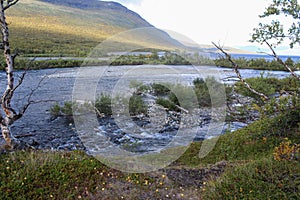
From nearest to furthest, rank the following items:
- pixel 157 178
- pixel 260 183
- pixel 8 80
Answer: pixel 260 183 < pixel 157 178 < pixel 8 80

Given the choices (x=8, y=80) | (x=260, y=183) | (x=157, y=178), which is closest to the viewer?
(x=260, y=183)

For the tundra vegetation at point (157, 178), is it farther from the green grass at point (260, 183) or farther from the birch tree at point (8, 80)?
the birch tree at point (8, 80)

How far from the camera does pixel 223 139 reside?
29.5 ft

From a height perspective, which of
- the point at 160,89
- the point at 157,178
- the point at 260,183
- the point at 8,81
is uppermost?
the point at 8,81

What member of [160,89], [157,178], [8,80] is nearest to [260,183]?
[157,178]

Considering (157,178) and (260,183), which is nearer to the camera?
(260,183)

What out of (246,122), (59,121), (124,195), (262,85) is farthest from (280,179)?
(262,85)

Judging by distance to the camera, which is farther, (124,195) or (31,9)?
(31,9)

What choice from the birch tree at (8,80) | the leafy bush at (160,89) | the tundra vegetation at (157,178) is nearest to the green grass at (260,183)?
the tundra vegetation at (157,178)

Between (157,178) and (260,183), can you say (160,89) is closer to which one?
(157,178)

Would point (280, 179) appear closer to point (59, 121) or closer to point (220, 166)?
point (220, 166)

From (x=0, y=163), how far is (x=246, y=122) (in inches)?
389

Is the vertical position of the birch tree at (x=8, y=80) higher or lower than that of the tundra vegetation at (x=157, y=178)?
higher

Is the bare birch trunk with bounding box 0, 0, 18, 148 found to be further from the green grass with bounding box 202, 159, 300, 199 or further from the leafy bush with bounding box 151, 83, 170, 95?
the leafy bush with bounding box 151, 83, 170, 95
